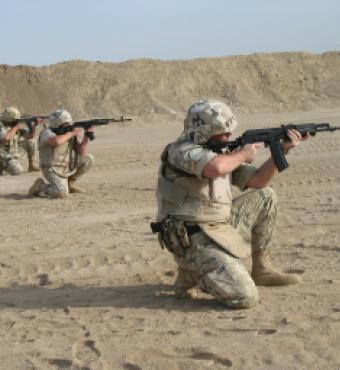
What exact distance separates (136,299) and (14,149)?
917cm

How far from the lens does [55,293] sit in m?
5.43

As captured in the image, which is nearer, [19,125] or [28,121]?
[19,125]

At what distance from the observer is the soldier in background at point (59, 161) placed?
10.3m

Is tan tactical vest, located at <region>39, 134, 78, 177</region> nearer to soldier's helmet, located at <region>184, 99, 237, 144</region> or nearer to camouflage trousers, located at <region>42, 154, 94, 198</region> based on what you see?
camouflage trousers, located at <region>42, 154, 94, 198</region>

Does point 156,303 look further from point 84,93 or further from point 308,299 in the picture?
point 84,93

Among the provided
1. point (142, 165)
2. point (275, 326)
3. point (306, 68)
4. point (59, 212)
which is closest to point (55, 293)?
point (275, 326)

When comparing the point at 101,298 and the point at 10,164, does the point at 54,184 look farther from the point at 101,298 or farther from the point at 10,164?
the point at 101,298

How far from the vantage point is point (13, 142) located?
544 inches

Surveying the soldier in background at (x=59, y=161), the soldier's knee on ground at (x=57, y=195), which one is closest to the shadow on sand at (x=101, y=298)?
the soldier's knee on ground at (x=57, y=195)

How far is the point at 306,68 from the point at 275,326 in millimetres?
32993

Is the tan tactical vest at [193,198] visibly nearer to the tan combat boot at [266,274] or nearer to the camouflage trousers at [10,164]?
the tan combat boot at [266,274]

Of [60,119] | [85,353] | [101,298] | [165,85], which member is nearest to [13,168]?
[60,119]

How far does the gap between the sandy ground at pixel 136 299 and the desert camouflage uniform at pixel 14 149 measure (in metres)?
3.33

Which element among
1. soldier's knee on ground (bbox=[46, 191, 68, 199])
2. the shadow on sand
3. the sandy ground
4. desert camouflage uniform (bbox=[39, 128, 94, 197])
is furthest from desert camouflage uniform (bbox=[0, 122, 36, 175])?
the shadow on sand
